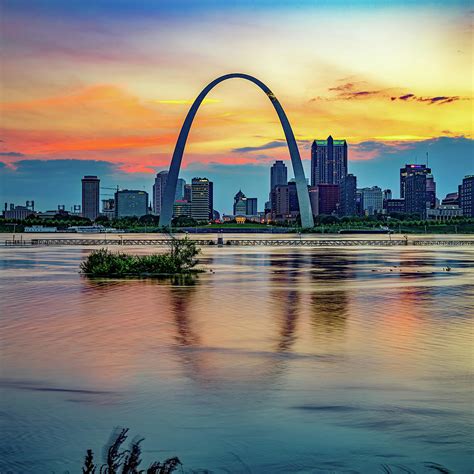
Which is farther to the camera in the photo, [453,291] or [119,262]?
[119,262]

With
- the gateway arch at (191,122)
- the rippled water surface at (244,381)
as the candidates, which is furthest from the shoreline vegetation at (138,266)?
Result: the gateway arch at (191,122)

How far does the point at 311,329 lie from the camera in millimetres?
17875

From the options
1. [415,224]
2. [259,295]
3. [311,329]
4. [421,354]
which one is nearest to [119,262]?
[259,295]

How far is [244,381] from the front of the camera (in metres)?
12.1

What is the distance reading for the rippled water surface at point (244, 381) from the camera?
862cm

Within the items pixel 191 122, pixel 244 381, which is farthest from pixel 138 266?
pixel 191 122

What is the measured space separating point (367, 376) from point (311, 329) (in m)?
5.45

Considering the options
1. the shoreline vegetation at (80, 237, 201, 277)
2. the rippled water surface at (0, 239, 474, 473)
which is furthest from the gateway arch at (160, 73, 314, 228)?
the rippled water surface at (0, 239, 474, 473)

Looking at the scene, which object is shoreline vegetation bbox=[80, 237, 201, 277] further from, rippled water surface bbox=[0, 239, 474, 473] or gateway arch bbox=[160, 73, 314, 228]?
gateway arch bbox=[160, 73, 314, 228]

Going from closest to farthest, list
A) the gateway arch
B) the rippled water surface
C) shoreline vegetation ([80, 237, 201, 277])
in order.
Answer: the rippled water surface → shoreline vegetation ([80, 237, 201, 277]) → the gateway arch

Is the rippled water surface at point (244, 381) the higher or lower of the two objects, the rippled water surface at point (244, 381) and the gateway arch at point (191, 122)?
the lower

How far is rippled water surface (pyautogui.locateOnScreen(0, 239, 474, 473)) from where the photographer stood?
8617 mm

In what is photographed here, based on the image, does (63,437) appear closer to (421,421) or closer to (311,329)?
(421,421)

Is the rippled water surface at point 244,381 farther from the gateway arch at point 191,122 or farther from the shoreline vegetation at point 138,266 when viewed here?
the gateway arch at point 191,122
